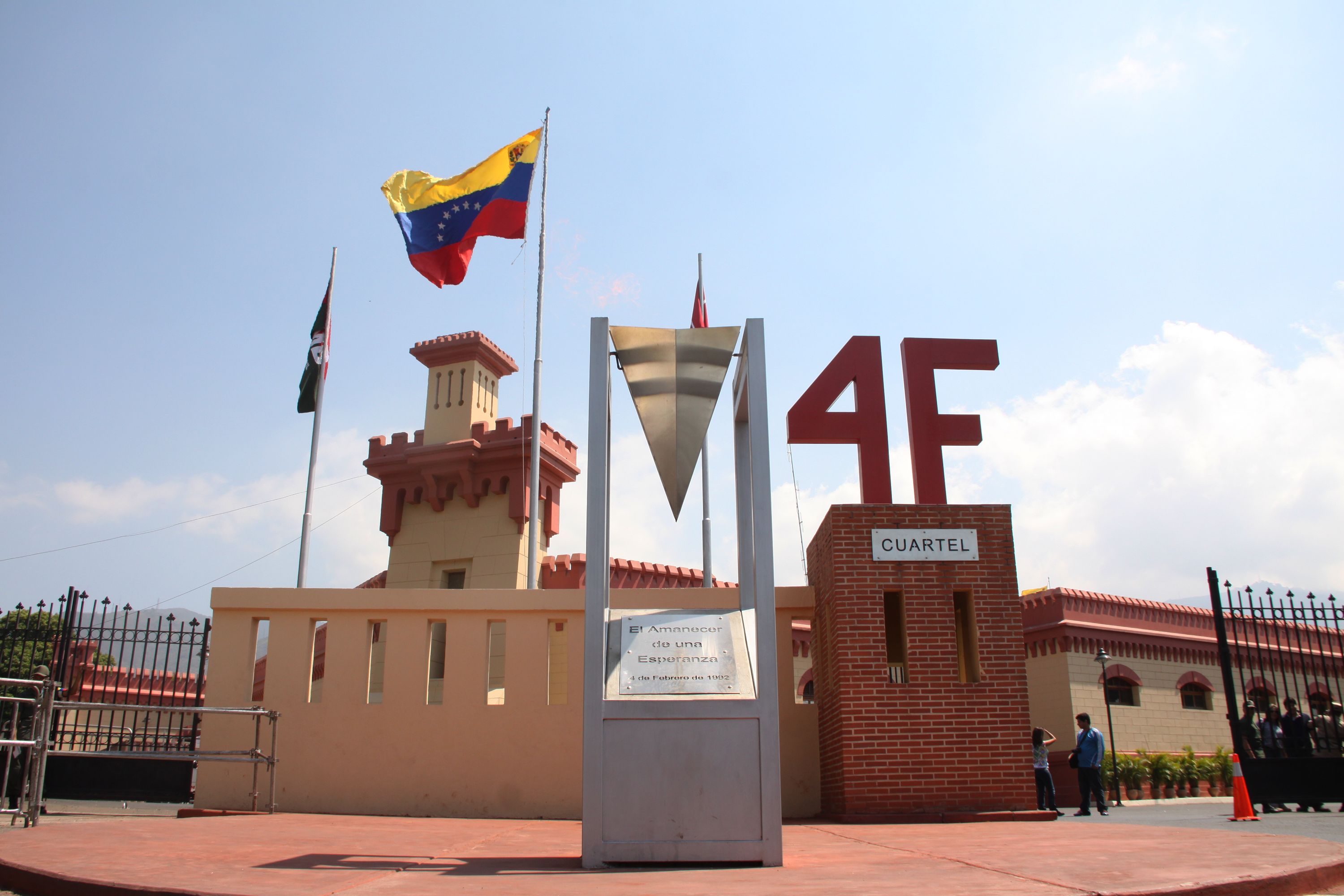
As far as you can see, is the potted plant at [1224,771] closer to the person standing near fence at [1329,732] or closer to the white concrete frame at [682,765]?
the person standing near fence at [1329,732]

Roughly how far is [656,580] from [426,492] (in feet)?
24.8

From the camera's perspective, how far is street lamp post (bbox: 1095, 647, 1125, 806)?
19062mm

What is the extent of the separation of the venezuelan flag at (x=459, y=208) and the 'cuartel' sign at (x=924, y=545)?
32.0 ft

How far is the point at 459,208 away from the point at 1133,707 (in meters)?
18.7

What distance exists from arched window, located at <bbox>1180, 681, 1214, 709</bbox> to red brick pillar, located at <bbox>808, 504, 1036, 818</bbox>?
1560 cm

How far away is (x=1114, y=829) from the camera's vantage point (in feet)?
26.1

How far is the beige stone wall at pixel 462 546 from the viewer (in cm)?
2480

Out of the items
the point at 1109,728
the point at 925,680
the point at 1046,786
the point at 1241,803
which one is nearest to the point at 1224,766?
the point at 1109,728

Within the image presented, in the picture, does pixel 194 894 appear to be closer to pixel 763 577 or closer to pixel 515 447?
pixel 763 577

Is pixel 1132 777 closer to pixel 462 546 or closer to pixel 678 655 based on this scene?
pixel 462 546

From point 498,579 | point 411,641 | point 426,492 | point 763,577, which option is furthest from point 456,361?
point 763,577

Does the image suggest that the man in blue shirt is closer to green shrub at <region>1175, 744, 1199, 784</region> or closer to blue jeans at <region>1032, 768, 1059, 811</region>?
blue jeans at <region>1032, 768, 1059, 811</region>

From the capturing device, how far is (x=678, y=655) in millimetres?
6164

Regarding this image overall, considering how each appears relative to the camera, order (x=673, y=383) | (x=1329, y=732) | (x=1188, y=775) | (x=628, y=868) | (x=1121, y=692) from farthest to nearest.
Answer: (x=1121, y=692), (x=1188, y=775), (x=1329, y=732), (x=673, y=383), (x=628, y=868)
